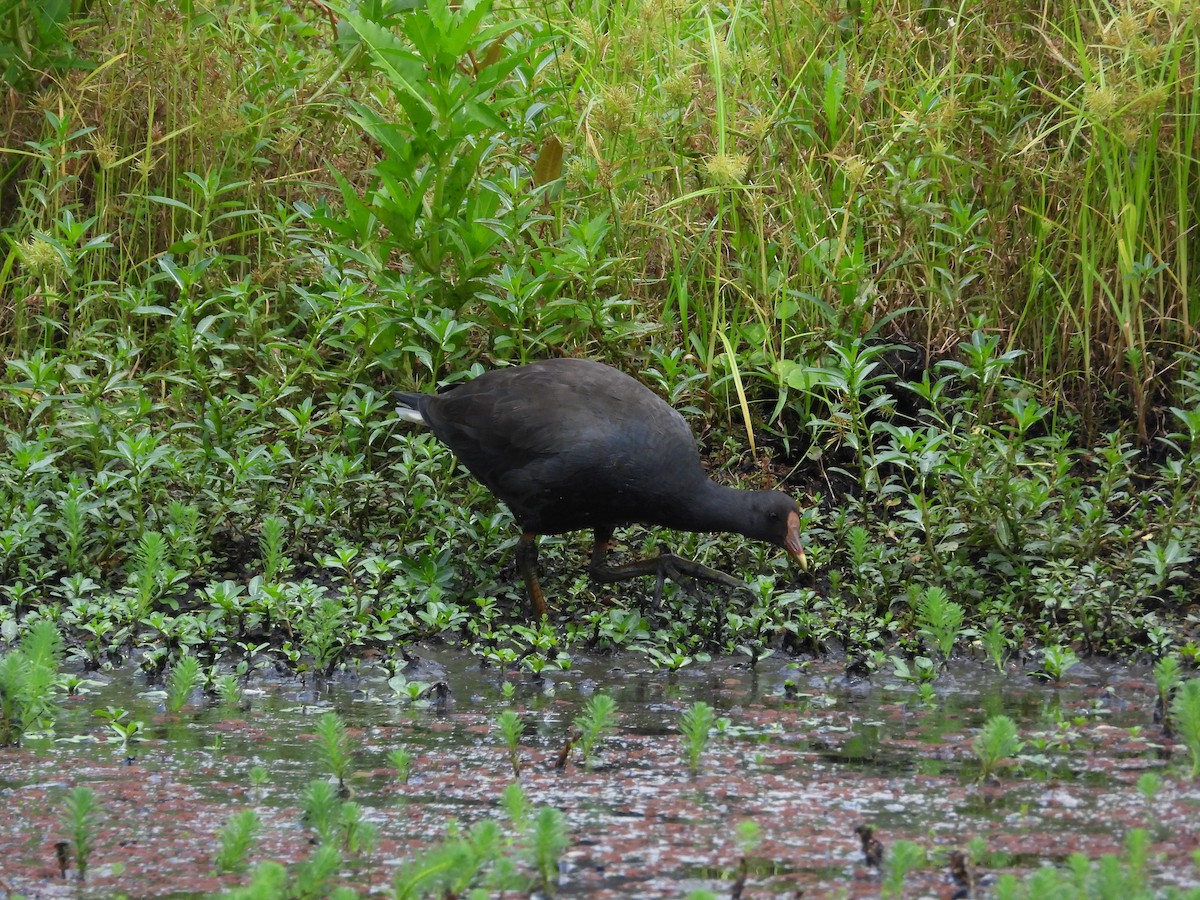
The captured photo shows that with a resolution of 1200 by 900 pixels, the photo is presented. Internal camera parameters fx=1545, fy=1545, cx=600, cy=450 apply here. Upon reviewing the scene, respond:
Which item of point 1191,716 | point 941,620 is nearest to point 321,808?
point 1191,716

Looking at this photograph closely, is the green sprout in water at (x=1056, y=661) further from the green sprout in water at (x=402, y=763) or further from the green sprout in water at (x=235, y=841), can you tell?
the green sprout in water at (x=235, y=841)

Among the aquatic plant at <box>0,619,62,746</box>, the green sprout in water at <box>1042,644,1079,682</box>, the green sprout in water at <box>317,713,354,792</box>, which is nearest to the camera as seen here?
the green sprout in water at <box>317,713,354,792</box>

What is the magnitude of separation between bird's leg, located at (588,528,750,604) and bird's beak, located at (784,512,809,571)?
0.67ft

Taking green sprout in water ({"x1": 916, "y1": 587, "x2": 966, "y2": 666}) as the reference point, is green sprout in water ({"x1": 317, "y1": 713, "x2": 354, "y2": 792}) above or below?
below

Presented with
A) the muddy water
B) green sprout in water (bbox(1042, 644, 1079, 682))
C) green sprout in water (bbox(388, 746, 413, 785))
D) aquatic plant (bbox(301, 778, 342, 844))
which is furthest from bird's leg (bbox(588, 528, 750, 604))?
aquatic plant (bbox(301, 778, 342, 844))

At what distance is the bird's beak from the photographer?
5.51 metres

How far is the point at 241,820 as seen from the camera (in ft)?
9.77

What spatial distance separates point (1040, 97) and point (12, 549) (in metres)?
4.47

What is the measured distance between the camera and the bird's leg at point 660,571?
5.62m

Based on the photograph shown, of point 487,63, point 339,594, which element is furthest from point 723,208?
point 339,594

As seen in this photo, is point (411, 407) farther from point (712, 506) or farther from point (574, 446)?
point (712, 506)

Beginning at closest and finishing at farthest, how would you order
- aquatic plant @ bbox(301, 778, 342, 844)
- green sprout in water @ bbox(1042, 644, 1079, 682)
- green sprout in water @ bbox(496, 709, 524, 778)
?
aquatic plant @ bbox(301, 778, 342, 844), green sprout in water @ bbox(496, 709, 524, 778), green sprout in water @ bbox(1042, 644, 1079, 682)

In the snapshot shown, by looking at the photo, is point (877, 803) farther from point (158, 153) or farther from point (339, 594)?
point (158, 153)

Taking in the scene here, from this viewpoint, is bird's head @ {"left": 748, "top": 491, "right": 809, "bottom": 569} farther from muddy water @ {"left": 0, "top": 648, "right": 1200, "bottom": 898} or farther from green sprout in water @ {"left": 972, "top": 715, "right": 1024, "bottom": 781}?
green sprout in water @ {"left": 972, "top": 715, "right": 1024, "bottom": 781}
